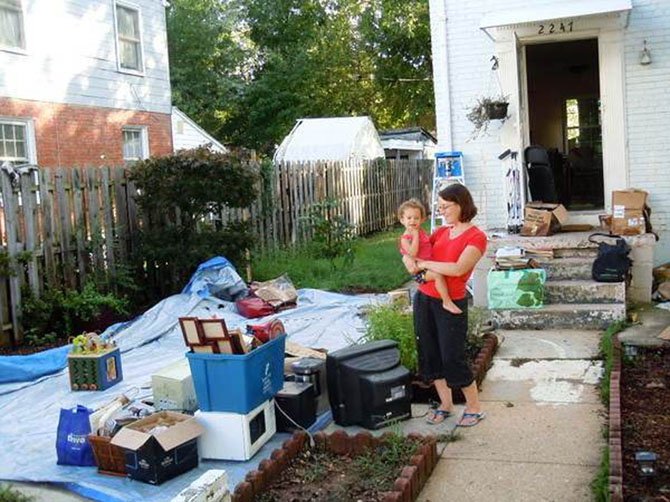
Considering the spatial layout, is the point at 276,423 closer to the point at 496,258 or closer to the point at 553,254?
the point at 496,258

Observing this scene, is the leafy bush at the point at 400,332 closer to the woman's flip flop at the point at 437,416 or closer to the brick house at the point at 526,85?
the woman's flip flop at the point at 437,416

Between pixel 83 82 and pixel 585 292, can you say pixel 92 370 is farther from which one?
pixel 83 82

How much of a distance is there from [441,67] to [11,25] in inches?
330

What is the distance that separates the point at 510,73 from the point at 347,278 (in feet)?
11.8

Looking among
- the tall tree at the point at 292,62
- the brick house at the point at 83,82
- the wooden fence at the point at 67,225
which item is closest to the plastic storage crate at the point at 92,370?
the wooden fence at the point at 67,225

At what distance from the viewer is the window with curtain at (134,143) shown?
17109 mm

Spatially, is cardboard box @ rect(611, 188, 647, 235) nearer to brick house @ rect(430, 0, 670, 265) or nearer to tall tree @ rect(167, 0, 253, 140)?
brick house @ rect(430, 0, 670, 265)

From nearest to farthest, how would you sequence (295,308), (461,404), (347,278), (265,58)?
(461,404), (295,308), (347,278), (265,58)

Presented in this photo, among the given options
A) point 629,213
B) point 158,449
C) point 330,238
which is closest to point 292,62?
point 330,238

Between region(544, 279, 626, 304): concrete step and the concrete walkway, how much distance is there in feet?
4.15

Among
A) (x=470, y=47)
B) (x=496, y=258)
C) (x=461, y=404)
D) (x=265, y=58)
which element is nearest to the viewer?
(x=461, y=404)

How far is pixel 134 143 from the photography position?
1745 centimetres

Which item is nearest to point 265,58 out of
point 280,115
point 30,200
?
point 280,115

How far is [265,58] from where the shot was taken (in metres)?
34.2
